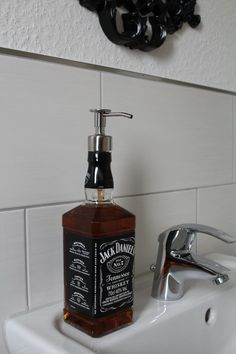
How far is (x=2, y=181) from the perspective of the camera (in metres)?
0.47

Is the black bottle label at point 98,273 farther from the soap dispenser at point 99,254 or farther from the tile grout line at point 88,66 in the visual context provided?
the tile grout line at point 88,66

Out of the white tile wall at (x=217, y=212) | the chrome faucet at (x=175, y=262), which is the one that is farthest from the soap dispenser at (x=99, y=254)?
the white tile wall at (x=217, y=212)

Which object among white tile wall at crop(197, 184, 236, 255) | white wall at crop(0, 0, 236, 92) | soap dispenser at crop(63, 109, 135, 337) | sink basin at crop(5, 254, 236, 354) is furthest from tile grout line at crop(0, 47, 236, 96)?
sink basin at crop(5, 254, 236, 354)

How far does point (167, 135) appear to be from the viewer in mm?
701

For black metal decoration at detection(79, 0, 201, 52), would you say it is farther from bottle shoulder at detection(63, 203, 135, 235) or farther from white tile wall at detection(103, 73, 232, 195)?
bottle shoulder at detection(63, 203, 135, 235)

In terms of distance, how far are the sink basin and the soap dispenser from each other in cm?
2

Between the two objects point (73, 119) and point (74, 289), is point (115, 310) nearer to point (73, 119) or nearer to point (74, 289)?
point (74, 289)

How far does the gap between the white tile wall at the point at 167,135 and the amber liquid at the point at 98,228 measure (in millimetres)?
153

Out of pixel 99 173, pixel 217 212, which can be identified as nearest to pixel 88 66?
pixel 99 173

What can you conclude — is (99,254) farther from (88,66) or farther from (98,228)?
(88,66)

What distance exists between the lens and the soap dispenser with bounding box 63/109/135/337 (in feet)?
1.45

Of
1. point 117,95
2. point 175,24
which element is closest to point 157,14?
point 175,24

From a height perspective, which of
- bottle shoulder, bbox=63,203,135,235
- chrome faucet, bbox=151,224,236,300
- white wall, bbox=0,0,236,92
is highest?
white wall, bbox=0,0,236,92

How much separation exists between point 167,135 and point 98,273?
34 centimetres
